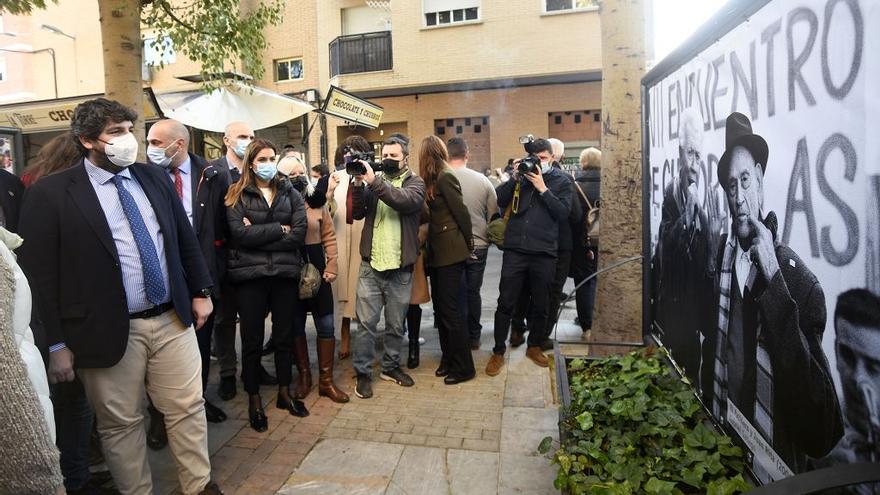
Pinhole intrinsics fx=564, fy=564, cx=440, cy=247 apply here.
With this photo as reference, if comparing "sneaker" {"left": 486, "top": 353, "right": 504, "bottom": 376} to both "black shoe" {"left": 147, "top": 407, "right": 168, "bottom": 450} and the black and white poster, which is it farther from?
"black shoe" {"left": 147, "top": 407, "right": 168, "bottom": 450}

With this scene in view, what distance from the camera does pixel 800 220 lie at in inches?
62.5

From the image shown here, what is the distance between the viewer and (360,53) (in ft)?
52.0

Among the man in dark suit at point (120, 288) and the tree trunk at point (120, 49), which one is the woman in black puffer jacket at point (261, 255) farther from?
the tree trunk at point (120, 49)

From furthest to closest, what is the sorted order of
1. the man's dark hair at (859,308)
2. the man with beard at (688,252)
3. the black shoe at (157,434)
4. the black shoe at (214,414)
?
the black shoe at (214,414), the black shoe at (157,434), the man with beard at (688,252), the man's dark hair at (859,308)

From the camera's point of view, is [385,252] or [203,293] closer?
[203,293]

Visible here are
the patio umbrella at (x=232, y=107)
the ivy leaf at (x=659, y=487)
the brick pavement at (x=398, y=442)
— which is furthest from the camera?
the patio umbrella at (x=232, y=107)

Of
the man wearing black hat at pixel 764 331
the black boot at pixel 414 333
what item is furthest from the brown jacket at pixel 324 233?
the man wearing black hat at pixel 764 331

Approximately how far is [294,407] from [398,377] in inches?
36.9

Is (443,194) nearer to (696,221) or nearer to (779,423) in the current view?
(696,221)

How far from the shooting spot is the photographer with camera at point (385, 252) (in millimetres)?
4375

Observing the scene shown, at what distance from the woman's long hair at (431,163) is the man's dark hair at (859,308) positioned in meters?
3.53

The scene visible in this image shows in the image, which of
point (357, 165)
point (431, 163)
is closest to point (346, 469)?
point (357, 165)

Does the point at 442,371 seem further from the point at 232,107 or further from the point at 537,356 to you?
the point at 232,107

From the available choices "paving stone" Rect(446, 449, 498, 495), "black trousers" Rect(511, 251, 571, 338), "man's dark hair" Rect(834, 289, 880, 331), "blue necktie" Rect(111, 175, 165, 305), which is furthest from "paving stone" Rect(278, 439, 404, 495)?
"man's dark hair" Rect(834, 289, 880, 331)
